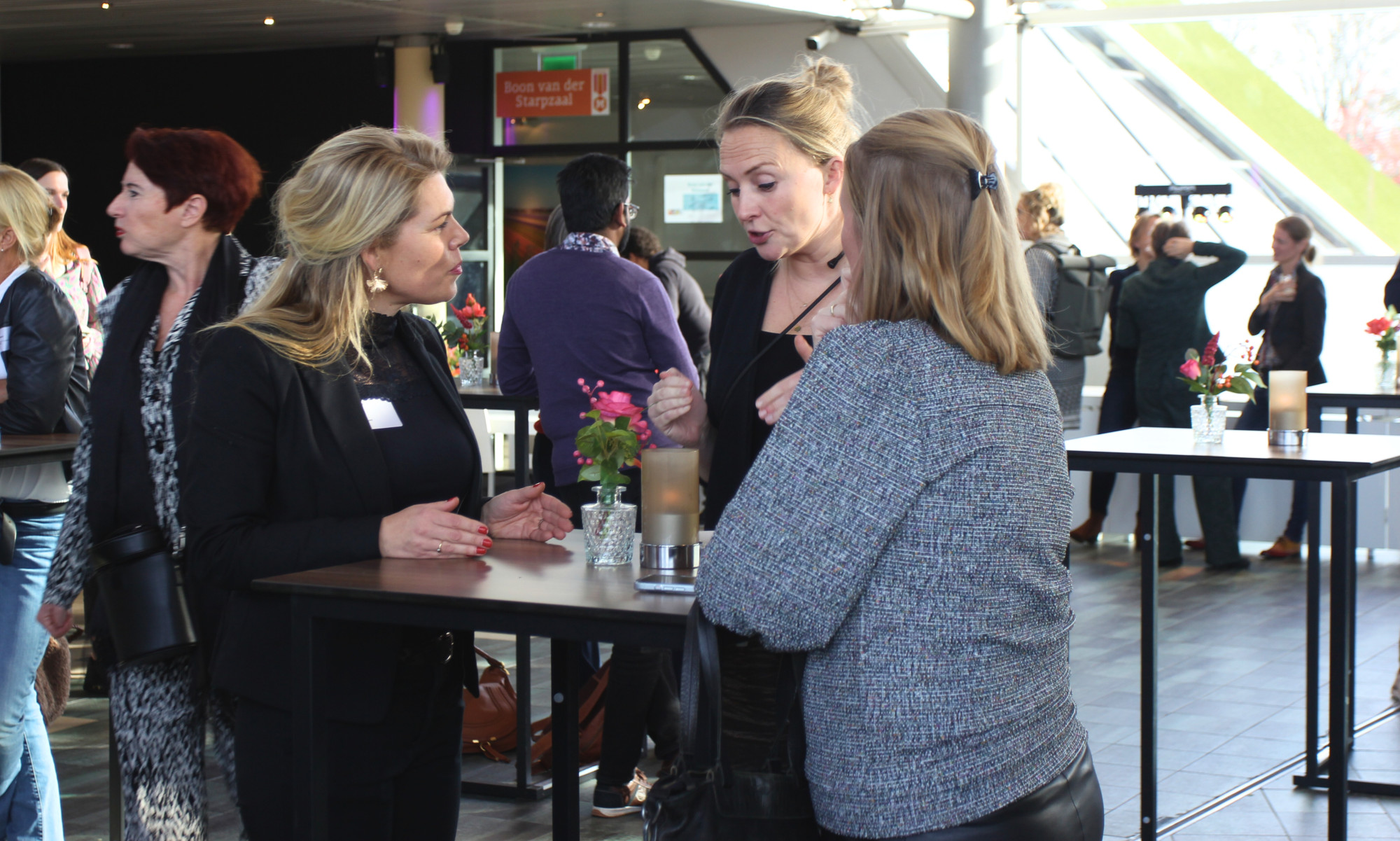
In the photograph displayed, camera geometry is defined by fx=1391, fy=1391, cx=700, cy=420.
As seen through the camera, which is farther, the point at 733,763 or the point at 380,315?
the point at 380,315

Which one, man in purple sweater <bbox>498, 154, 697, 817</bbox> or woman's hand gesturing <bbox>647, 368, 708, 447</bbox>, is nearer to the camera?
woman's hand gesturing <bbox>647, 368, 708, 447</bbox>

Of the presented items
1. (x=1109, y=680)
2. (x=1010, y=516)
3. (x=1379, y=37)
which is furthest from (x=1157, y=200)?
(x=1010, y=516)

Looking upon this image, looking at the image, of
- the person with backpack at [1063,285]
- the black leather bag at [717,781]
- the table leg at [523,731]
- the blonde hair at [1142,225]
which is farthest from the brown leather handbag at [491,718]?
the blonde hair at [1142,225]

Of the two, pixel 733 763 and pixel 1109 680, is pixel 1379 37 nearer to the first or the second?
pixel 1109 680

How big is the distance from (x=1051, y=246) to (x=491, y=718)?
14.7 feet

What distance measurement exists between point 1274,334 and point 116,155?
9.85m

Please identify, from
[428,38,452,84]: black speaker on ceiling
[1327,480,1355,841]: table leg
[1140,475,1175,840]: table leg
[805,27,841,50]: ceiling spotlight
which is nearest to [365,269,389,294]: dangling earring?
[1140,475,1175,840]: table leg

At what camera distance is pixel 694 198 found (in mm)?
10914

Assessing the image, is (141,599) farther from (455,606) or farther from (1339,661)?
(1339,661)

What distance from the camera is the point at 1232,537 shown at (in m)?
7.18

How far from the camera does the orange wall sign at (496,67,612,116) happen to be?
11109mm

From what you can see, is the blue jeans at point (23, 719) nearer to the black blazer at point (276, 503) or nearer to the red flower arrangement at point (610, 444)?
the black blazer at point (276, 503)

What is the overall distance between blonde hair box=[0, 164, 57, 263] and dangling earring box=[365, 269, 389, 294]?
159 centimetres

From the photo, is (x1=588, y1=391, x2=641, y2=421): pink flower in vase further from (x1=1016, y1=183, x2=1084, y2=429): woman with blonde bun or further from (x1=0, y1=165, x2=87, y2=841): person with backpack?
(x1=1016, y1=183, x2=1084, y2=429): woman with blonde bun
